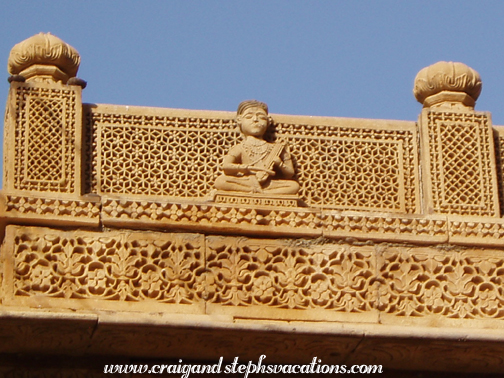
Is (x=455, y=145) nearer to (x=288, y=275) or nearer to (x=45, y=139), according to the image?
(x=288, y=275)

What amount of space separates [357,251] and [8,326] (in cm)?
234

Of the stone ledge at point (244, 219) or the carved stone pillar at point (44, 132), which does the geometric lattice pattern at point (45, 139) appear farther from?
the stone ledge at point (244, 219)

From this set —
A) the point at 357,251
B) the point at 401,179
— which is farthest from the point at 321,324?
the point at 401,179

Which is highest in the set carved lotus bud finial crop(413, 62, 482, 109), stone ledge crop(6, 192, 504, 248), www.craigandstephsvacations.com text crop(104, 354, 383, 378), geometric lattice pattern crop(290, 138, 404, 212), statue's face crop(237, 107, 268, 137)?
carved lotus bud finial crop(413, 62, 482, 109)

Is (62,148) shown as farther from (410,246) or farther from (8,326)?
(410,246)

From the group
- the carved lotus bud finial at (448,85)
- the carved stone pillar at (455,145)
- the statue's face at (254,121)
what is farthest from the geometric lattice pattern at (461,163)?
the statue's face at (254,121)

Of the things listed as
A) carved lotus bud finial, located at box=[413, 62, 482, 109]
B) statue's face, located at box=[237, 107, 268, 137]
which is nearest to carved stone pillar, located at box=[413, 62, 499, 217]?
carved lotus bud finial, located at box=[413, 62, 482, 109]

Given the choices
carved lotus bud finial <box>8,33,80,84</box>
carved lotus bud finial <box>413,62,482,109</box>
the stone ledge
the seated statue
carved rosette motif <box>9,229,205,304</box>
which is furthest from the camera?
carved lotus bud finial <box>413,62,482,109</box>

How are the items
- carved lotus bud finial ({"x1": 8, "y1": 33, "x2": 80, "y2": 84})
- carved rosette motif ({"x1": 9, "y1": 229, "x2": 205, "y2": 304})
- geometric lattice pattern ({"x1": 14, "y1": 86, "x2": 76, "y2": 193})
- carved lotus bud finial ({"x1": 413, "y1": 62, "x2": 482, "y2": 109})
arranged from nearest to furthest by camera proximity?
1. carved rosette motif ({"x1": 9, "y1": 229, "x2": 205, "y2": 304})
2. geometric lattice pattern ({"x1": 14, "y1": 86, "x2": 76, "y2": 193})
3. carved lotus bud finial ({"x1": 8, "y1": 33, "x2": 80, "y2": 84})
4. carved lotus bud finial ({"x1": 413, "y1": 62, "x2": 482, "y2": 109})

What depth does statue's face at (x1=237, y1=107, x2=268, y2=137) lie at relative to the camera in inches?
416

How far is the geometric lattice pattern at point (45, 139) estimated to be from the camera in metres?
10.2

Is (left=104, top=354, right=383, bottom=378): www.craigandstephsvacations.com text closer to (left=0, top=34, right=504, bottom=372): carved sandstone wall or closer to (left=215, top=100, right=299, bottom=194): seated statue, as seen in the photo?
(left=0, top=34, right=504, bottom=372): carved sandstone wall

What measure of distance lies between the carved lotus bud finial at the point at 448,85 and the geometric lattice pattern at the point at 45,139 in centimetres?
246

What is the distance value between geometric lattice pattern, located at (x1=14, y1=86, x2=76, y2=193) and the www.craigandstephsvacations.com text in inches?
49.0
